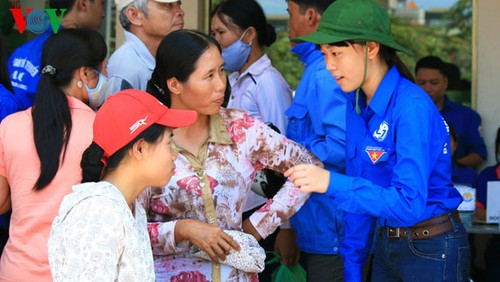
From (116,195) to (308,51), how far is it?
200cm

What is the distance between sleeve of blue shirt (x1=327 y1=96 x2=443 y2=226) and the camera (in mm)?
2771

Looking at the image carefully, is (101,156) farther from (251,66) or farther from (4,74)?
(251,66)

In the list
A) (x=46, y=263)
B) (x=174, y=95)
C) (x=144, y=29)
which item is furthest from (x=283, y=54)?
(x=46, y=263)

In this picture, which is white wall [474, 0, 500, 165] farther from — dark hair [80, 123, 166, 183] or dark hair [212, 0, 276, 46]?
dark hair [80, 123, 166, 183]

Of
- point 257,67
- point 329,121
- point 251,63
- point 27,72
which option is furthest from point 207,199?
point 251,63

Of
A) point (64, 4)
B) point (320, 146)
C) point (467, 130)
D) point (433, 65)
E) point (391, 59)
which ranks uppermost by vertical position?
point (64, 4)

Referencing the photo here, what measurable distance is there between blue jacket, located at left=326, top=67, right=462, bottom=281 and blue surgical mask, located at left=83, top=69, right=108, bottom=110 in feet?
3.50

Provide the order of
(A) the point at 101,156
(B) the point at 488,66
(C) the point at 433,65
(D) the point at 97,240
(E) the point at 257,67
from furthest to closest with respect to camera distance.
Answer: (C) the point at 433,65 → (B) the point at 488,66 → (E) the point at 257,67 → (A) the point at 101,156 → (D) the point at 97,240

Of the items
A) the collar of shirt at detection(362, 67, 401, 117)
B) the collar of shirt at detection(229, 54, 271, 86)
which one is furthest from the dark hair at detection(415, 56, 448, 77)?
the collar of shirt at detection(362, 67, 401, 117)

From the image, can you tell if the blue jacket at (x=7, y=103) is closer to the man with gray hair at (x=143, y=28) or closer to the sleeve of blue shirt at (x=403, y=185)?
the man with gray hair at (x=143, y=28)

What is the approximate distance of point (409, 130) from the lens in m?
2.83

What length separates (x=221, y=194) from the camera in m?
3.12

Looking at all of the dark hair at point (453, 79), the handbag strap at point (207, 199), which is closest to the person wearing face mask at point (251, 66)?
the handbag strap at point (207, 199)

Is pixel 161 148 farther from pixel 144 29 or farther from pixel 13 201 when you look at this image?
pixel 144 29
